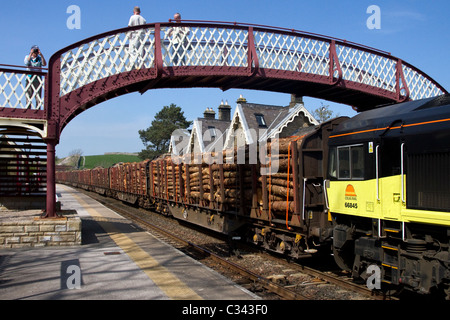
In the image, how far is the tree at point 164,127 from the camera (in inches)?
2405

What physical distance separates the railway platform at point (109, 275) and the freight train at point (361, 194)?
2080mm

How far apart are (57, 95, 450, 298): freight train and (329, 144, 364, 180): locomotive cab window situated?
0.06 ft

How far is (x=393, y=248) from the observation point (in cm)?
632

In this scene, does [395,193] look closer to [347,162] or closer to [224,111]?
[347,162]

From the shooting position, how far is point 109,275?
8070mm

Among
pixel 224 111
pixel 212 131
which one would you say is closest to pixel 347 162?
pixel 212 131

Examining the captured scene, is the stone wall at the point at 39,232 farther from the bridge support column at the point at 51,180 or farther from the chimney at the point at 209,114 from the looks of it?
the chimney at the point at 209,114

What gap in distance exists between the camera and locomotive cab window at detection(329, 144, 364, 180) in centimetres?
720

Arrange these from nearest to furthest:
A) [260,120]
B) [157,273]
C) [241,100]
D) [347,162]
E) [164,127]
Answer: [347,162]
[157,273]
[260,120]
[241,100]
[164,127]

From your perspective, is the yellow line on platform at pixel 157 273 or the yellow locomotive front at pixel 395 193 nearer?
the yellow locomotive front at pixel 395 193

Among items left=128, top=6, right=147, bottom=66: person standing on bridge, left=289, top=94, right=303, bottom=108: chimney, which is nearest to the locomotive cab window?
left=128, top=6, right=147, bottom=66: person standing on bridge

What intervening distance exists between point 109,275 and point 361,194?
17.3 feet
